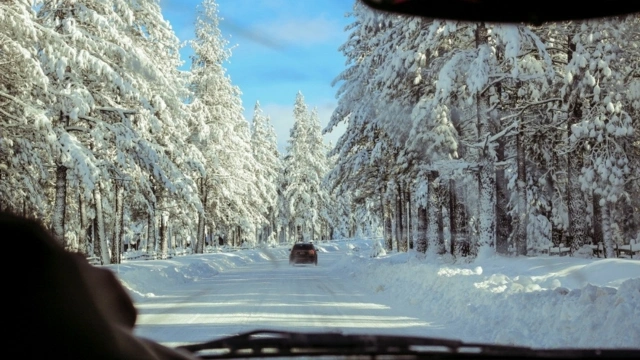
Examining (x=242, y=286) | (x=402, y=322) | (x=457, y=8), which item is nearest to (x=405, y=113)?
(x=242, y=286)

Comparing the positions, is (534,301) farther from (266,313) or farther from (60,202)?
(60,202)

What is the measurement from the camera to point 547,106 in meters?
26.2

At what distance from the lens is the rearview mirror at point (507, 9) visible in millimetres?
4648

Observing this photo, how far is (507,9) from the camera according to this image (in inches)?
188

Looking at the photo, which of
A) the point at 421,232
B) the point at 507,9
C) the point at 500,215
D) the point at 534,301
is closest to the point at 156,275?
the point at 500,215

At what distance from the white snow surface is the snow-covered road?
0.02 metres

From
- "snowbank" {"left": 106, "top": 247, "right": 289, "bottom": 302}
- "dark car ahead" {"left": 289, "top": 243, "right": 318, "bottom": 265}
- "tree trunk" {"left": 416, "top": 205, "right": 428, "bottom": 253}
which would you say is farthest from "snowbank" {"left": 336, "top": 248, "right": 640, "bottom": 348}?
"dark car ahead" {"left": 289, "top": 243, "right": 318, "bottom": 265}

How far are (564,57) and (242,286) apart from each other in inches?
689

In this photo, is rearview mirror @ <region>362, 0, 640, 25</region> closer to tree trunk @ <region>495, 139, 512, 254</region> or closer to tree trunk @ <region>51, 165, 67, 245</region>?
tree trunk @ <region>51, 165, 67, 245</region>

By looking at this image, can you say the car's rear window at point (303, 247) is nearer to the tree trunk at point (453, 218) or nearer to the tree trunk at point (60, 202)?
the tree trunk at point (453, 218)

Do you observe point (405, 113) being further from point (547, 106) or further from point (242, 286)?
point (242, 286)

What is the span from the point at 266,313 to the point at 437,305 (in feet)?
12.2

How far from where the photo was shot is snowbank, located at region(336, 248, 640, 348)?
8.34 metres

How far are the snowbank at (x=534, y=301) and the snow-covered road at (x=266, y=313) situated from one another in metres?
0.85
